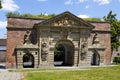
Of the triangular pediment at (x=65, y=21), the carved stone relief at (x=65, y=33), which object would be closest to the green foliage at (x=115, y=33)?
the triangular pediment at (x=65, y=21)

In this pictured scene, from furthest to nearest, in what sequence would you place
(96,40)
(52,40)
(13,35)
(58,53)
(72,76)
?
(58,53) < (96,40) < (52,40) < (13,35) < (72,76)

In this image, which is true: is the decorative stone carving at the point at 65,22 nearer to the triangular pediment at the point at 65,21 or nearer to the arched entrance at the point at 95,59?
the triangular pediment at the point at 65,21

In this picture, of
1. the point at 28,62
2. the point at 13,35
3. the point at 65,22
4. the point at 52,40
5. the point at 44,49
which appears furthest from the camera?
the point at 28,62

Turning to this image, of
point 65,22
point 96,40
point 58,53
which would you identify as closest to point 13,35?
point 65,22

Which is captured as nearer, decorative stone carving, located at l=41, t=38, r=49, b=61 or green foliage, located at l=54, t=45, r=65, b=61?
decorative stone carving, located at l=41, t=38, r=49, b=61

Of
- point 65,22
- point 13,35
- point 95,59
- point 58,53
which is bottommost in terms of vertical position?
point 95,59

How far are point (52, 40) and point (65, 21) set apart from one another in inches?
125

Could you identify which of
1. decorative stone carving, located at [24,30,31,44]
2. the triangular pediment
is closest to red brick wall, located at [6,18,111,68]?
decorative stone carving, located at [24,30,31,44]

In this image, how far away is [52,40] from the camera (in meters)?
36.5

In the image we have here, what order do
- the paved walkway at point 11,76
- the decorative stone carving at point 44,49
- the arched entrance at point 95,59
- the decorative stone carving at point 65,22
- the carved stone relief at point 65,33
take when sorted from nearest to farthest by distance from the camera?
the paved walkway at point 11,76 → the decorative stone carving at point 44,49 → the decorative stone carving at point 65,22 → the carved stone relief at point 65,33 → the arched entrance at point 95,59

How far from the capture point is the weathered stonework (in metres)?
35.2

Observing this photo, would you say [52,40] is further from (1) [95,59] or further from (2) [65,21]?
(1) [95,59]

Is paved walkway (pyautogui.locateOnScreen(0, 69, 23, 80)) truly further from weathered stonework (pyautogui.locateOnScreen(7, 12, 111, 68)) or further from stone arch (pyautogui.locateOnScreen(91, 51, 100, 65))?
stone arch (pyautogui.locateOnScreen(91, 51, 100, 65))

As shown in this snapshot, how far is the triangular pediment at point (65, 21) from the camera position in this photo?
36031mm
